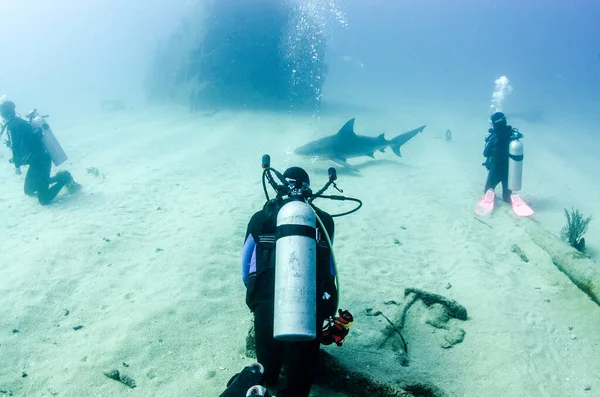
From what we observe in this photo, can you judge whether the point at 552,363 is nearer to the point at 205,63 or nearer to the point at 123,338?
the point at 123,338

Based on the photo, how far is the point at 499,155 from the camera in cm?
880

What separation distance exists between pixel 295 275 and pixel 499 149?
8506 millimetres

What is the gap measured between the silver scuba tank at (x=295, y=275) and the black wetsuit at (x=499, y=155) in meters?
7.90

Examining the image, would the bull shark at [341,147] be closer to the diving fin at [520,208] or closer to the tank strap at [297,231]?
the diving fin at [520,208]

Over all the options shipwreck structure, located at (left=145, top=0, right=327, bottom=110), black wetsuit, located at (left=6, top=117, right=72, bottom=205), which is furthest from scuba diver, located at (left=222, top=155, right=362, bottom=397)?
shipwreck structure, located at (left=145, top=0, right=327, bottom=110)

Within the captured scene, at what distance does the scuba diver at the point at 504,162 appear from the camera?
8328 mm

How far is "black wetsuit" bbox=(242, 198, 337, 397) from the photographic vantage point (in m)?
2.37

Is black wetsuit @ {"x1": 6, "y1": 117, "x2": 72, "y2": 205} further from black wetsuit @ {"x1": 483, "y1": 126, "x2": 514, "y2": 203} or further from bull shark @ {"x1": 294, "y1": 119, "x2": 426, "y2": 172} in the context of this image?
black wetsuit @ {"x1": 483, "y1": 126, "x2": 514, "y2": 203}

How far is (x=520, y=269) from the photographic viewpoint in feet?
19.3

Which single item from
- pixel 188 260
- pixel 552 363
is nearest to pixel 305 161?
pixel 188 260

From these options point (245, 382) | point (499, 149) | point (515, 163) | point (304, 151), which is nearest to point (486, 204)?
point (515, 163)

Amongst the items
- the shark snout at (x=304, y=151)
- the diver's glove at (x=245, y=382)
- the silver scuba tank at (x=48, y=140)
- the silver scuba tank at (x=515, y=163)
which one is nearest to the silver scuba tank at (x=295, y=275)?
the diver's glove at (x=245, y=382)

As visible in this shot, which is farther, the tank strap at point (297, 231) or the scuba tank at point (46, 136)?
Result: the scuba tank at point (46, 136)

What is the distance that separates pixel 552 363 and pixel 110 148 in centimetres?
1686
